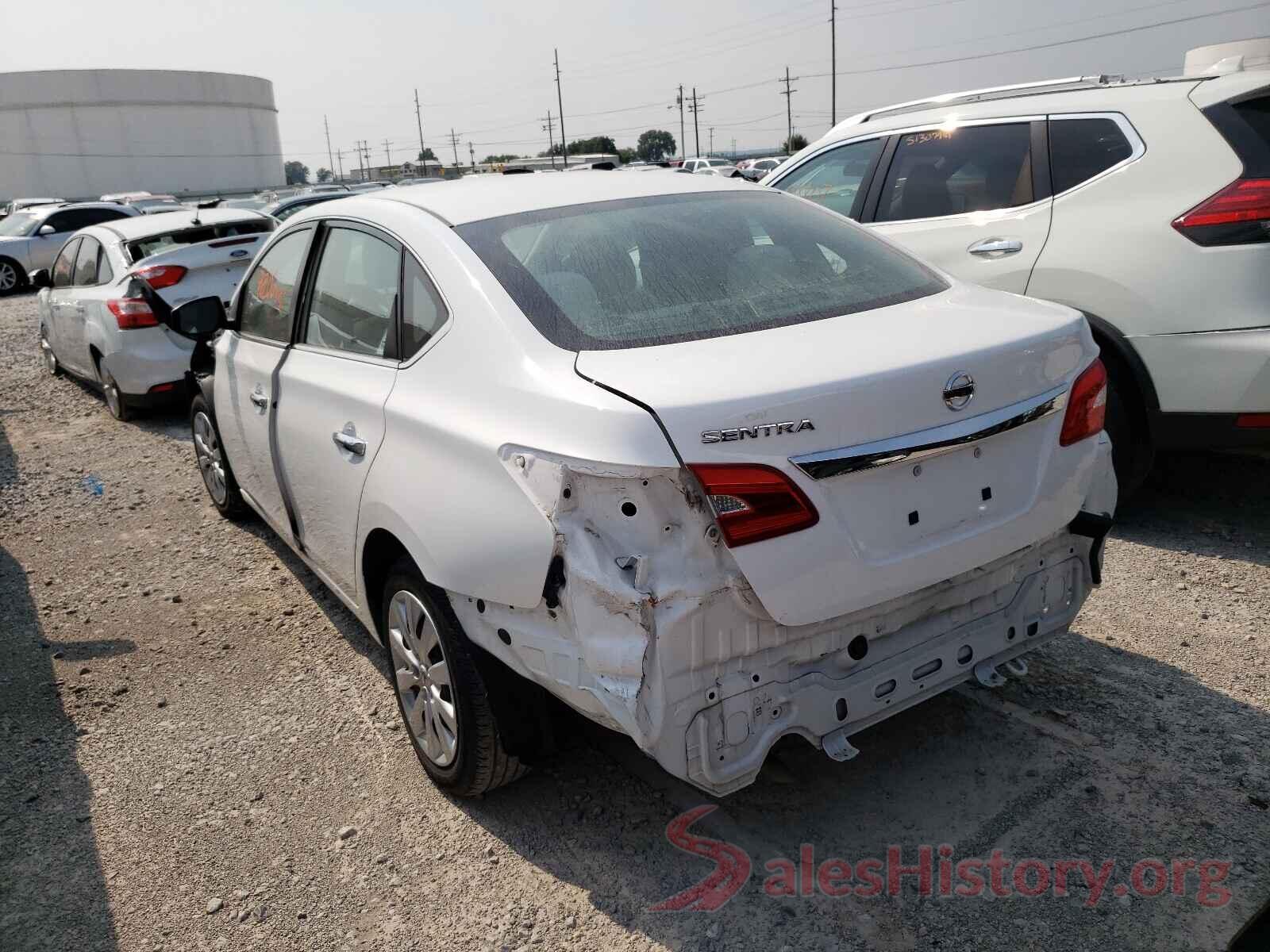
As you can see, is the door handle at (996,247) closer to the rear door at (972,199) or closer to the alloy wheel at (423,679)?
the rear door at (972,199)

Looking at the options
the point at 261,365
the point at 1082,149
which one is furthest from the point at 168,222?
the point at 1082,149

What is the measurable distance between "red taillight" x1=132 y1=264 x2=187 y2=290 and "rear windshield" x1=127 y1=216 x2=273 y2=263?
384 millimetres

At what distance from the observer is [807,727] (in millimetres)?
2422

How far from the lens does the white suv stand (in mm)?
4102

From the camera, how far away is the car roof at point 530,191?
3.20 metres

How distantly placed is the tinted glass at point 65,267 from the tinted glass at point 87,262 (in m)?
0.14

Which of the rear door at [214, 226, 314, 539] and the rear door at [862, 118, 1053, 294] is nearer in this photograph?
the rear door at [214, 226, 314, 539]

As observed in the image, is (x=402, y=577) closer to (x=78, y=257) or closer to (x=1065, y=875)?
(x=1065, y=875)

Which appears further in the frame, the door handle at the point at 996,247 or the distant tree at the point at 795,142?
the distant tree at the point at 795,142

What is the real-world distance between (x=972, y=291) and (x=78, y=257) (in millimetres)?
8713

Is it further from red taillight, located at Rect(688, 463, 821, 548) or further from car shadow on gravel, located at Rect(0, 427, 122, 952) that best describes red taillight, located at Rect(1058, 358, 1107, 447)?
car shadow on gravel, located at Rect(0, 427, 122, 952)

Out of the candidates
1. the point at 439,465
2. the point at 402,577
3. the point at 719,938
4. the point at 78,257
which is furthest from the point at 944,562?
the point at 78,257

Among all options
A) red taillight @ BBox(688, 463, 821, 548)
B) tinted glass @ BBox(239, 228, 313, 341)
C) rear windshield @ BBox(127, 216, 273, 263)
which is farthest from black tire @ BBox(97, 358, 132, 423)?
red taillight @ BBox(688, 463, 821, 548)

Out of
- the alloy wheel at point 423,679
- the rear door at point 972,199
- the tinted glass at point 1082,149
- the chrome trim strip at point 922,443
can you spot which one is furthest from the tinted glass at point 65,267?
the chrome trim strip at point 922,443
